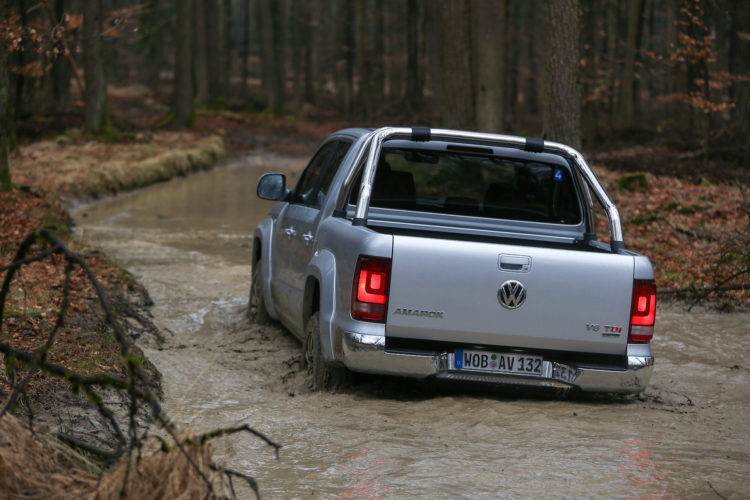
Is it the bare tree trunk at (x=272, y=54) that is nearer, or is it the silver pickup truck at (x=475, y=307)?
the silver pickup truck at (x=475, y=307)

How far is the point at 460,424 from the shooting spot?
235 inches

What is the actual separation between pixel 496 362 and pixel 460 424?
56 cm

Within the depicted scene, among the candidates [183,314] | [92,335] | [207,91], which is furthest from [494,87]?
[207,91]

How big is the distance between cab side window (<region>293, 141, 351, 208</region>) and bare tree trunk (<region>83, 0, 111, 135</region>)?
63.8 feet

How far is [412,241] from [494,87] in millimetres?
16317

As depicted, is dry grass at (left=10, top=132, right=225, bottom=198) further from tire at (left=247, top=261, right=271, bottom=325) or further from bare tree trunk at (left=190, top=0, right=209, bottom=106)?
bare tree trunk at (left=190, top=0, right=209, bottom=106)

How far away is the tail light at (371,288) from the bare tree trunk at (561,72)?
34.5 feet

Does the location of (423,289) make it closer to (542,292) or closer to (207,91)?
(542,292)

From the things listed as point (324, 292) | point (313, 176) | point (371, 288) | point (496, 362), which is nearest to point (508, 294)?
point (496, 362)

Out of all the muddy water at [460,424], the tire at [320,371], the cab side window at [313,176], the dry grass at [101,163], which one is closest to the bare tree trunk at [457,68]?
the dry grass at [101,163]

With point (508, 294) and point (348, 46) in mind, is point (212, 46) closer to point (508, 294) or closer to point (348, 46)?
point (348, 46)

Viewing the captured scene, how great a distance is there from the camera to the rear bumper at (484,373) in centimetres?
616

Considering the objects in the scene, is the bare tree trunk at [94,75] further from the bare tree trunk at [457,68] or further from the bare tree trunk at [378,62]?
the bare tree trunk at [378,62]

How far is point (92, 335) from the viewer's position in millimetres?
7746
